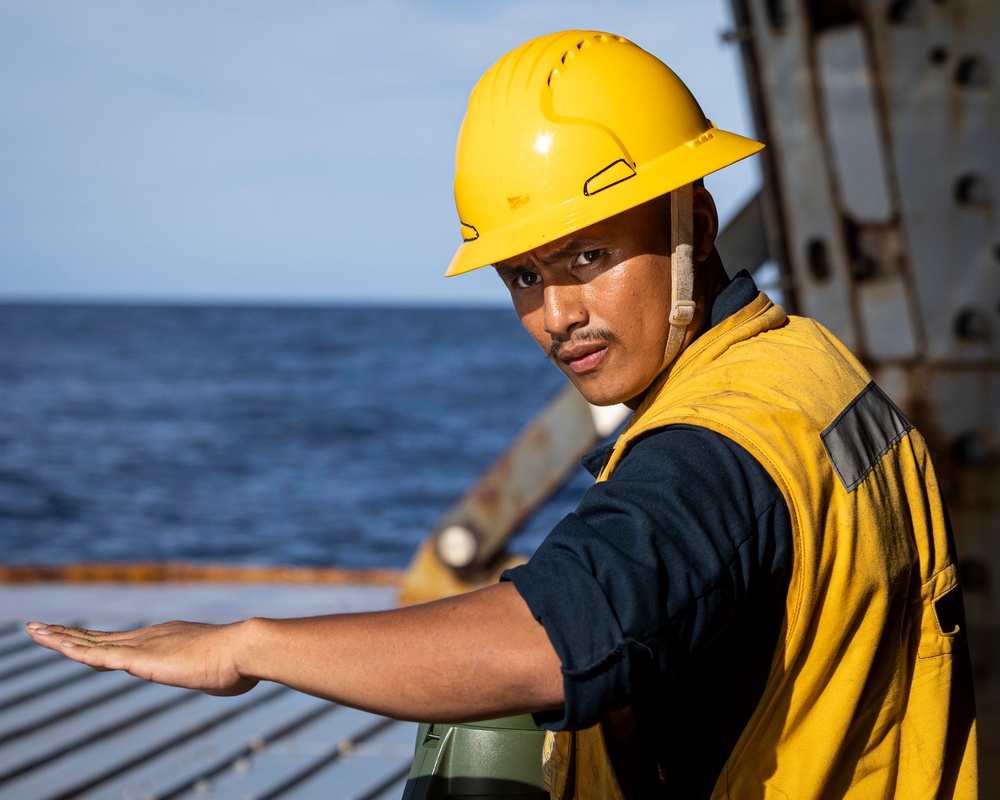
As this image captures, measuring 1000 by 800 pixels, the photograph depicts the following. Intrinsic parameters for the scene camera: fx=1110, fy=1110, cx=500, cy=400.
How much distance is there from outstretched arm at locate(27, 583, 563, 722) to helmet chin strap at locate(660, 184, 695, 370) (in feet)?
2.03

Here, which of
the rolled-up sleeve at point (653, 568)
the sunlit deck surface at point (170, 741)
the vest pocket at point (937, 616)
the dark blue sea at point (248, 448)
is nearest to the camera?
the rolled-up sleeve at point (653, 568)

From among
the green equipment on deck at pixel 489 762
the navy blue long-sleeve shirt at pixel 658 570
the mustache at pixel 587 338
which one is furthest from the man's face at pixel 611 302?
the green equipment on deck at pixel 489 762

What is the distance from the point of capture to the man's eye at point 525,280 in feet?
6.47

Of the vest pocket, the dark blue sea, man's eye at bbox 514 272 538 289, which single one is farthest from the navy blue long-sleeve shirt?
the dark blue sea

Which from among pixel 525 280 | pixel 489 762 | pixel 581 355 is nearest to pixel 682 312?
pixel 581 355

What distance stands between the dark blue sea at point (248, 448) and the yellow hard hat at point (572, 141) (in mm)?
13205

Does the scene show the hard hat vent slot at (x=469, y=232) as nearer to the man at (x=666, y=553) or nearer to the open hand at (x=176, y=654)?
the man at (x=666, y=553)

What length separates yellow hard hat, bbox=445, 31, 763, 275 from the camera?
1.86 meters

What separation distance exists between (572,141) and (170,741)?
3.42 m

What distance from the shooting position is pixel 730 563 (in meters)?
1.37

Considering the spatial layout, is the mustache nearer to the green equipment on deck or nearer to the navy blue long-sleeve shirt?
the navy blue long-sleeve shirt

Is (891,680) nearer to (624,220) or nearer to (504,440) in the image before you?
(624,220)

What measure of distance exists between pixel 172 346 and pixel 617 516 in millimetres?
59848

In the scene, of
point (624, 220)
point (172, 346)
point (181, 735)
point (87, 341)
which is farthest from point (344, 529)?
point (87, 341)
